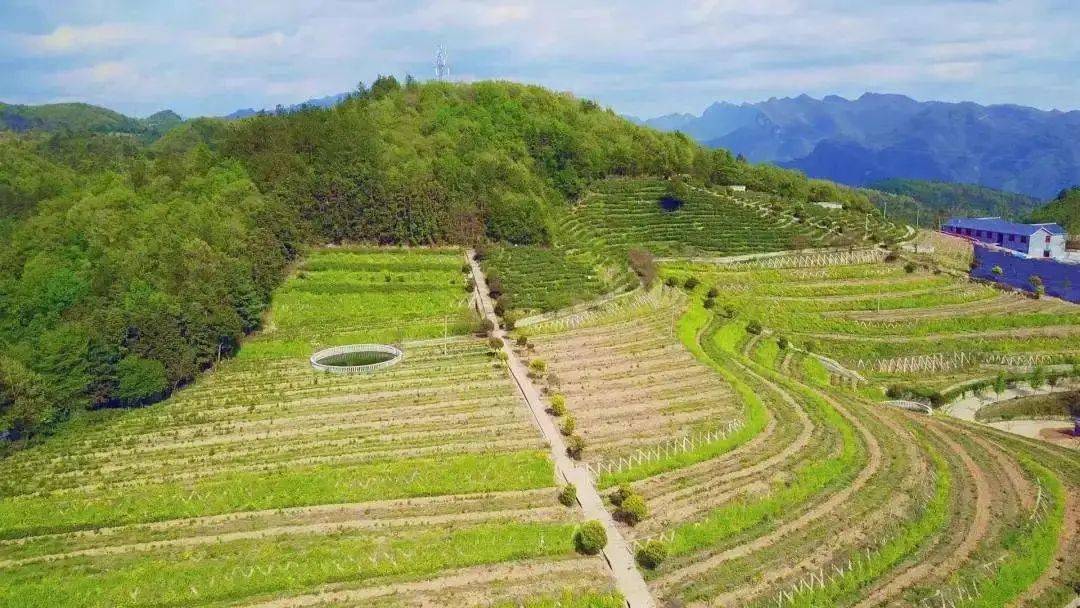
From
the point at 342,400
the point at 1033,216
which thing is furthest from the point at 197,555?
the point at 1033,216

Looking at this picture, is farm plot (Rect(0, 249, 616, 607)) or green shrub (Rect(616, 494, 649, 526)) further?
green shrub (Rect(616, 494, 649, 526))

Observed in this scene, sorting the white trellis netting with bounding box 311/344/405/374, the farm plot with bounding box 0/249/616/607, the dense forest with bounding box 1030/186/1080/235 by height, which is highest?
the dense forest with bounding box 1030/186/1080/235

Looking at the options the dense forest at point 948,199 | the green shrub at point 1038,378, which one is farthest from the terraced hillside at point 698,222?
the dense forest at point 948,199

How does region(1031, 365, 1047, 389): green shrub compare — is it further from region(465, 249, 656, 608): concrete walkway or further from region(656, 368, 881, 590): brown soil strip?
region(465, 249, 656, 608): concrete walkway

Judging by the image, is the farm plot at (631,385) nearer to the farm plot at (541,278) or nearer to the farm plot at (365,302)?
the farm plot at (541,278)

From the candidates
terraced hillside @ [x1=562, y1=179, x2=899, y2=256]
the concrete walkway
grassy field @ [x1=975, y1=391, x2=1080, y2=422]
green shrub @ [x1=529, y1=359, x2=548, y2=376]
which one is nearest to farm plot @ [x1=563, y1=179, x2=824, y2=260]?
terraced hillside @ [x1=562, y1=179, x2=899, y2=256]

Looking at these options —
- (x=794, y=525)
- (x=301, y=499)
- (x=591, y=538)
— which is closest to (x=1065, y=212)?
(x=794, y=525)
